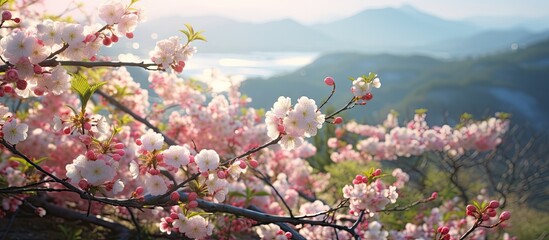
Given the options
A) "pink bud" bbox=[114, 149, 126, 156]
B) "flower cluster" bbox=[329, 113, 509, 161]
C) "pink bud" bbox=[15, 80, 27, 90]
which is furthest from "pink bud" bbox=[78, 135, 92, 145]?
"flower cluster" bbox=[329, 113, 509, 161]

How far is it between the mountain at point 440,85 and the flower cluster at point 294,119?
79570 millimetres

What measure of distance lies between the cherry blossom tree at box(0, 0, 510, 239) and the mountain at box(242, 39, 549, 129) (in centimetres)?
7547

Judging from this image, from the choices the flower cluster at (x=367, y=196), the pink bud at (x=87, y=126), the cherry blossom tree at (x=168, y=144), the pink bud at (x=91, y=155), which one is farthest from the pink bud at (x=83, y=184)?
the flower cluster at (x=367, y=196)

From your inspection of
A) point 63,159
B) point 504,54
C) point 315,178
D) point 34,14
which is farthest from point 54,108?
point 504,54

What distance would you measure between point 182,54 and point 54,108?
12.3 feet

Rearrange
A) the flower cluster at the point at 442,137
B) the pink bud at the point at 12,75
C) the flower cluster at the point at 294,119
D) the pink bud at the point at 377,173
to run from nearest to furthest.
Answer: the pink bud at the point at 12,75 → the flower cluster at the point at 294,119 → the pink bud at the point at 377,173 → the flower cluster at the point at 442,137

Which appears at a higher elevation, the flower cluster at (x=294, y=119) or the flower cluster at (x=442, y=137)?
the flower cluster at (x=294, y=119)

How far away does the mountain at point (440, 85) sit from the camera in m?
102

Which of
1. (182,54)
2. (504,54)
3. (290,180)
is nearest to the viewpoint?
(182,54)

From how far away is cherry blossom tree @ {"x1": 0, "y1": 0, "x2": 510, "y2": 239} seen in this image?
223cm

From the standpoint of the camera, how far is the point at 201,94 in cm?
649

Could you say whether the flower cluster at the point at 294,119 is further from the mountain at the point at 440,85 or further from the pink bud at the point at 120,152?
the mountain at the point at 440,85

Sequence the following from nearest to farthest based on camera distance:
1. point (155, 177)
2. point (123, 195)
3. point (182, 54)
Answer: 1. point (155, 177)
2. point (182, 54)
3. point (123, 195)

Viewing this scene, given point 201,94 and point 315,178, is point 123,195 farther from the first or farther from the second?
point 315,178
